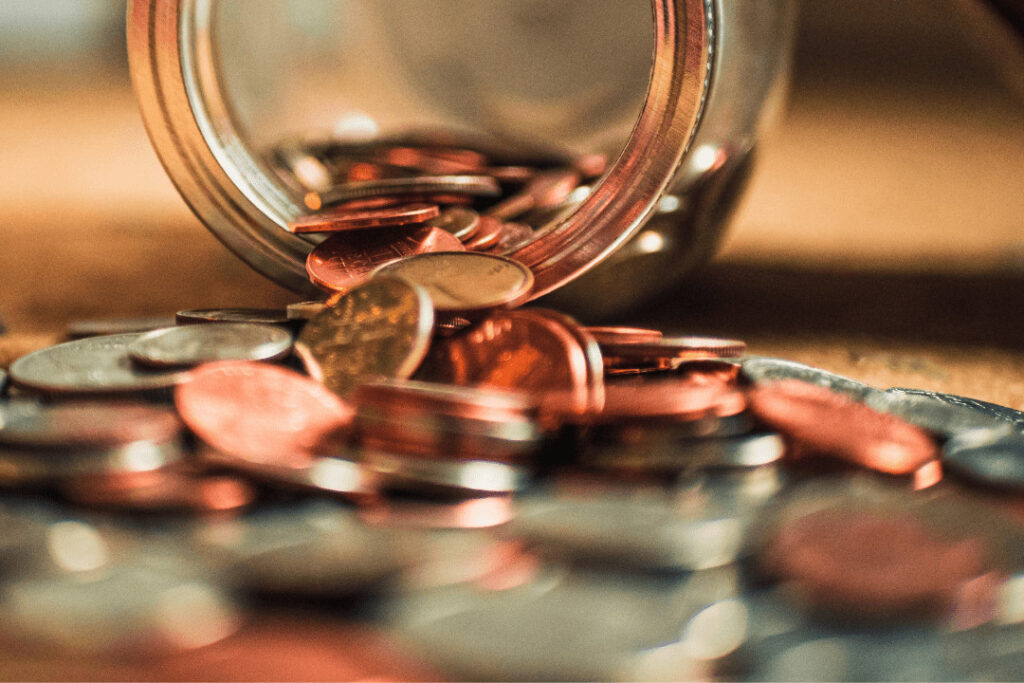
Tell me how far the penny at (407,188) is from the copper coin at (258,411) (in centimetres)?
26

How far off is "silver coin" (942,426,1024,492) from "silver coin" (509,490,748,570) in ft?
0.58

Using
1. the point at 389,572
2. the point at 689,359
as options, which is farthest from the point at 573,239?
the point at 389,572

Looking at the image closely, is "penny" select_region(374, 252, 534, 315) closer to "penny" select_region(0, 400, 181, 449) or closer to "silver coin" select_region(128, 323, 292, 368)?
"silver coin" select_region(128, 323, 292, 368)

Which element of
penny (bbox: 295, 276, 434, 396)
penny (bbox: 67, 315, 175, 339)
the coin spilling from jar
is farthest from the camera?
penny (bbox: 67, 315, 175, 339)

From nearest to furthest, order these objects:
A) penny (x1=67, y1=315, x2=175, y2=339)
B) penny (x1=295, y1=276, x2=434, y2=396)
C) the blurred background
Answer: penny (x1=295, y1=276, x2=434, y2=396) → penny (x1=67, y1=315, x2=175, y2=339) → the blurred background

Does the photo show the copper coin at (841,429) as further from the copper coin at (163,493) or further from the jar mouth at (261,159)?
the copper coin at (163,493)

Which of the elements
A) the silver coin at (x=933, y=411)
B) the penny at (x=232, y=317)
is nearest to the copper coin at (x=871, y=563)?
the silver coin at (x=933, y=411)

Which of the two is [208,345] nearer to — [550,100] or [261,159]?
[261,159]

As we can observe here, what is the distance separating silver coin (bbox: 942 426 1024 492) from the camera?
592 mm

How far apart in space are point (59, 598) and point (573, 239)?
1.74 ft

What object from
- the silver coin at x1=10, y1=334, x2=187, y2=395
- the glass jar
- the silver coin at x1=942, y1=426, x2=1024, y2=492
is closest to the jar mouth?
the glass jar

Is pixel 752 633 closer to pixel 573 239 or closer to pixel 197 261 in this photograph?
pixel 573 239

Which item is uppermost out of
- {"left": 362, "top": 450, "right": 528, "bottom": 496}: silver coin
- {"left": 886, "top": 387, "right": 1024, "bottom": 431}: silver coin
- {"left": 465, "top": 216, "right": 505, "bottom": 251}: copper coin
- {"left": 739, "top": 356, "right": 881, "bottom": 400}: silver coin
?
{"left": 465, "top": 216, "right": 505, "bottom": 251}: copper coin

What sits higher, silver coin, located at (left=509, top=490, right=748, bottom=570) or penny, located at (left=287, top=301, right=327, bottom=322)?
penny, located at (left=287, top=301, right=327, bottom=322)
